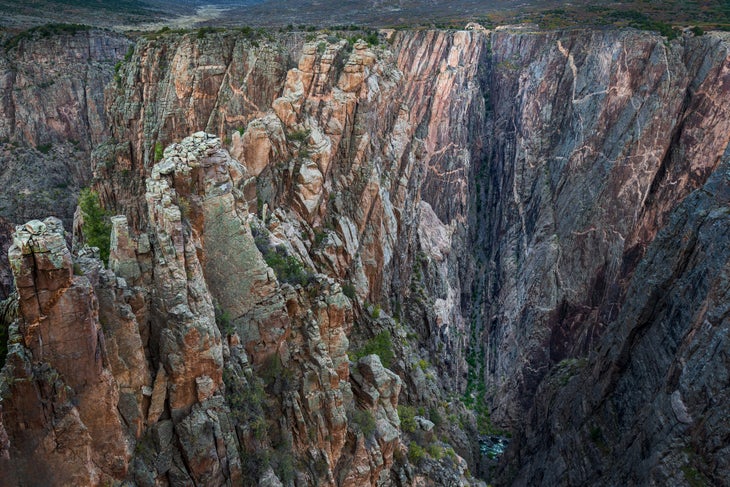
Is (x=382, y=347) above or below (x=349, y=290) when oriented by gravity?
below

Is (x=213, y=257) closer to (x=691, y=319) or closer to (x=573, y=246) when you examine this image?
(x=691, y=319)

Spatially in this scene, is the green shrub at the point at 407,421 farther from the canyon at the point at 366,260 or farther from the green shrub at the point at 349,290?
the green shrub at the point at 349,290

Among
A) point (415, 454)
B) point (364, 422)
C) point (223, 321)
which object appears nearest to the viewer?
point (223, 321)

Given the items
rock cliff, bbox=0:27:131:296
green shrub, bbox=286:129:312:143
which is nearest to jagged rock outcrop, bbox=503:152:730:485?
green shrub, bbox=286:129:312:143

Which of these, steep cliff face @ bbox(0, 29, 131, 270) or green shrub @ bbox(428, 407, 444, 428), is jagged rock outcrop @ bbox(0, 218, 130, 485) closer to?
green shrub @ bbox(428, 407, 444, 428)

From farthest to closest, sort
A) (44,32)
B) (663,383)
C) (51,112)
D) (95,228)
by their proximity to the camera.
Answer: (44,32)
(51,112)
(663,383)
(95,228)

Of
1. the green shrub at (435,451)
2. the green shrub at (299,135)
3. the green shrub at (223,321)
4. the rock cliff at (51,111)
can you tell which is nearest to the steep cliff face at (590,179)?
the green shrub at (435,451)

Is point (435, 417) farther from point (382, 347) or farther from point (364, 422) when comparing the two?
point (364, 422)

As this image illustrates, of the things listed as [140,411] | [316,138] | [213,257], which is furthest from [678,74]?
[140,411]

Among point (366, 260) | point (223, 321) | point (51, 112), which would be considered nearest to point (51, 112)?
point (51, 112)
